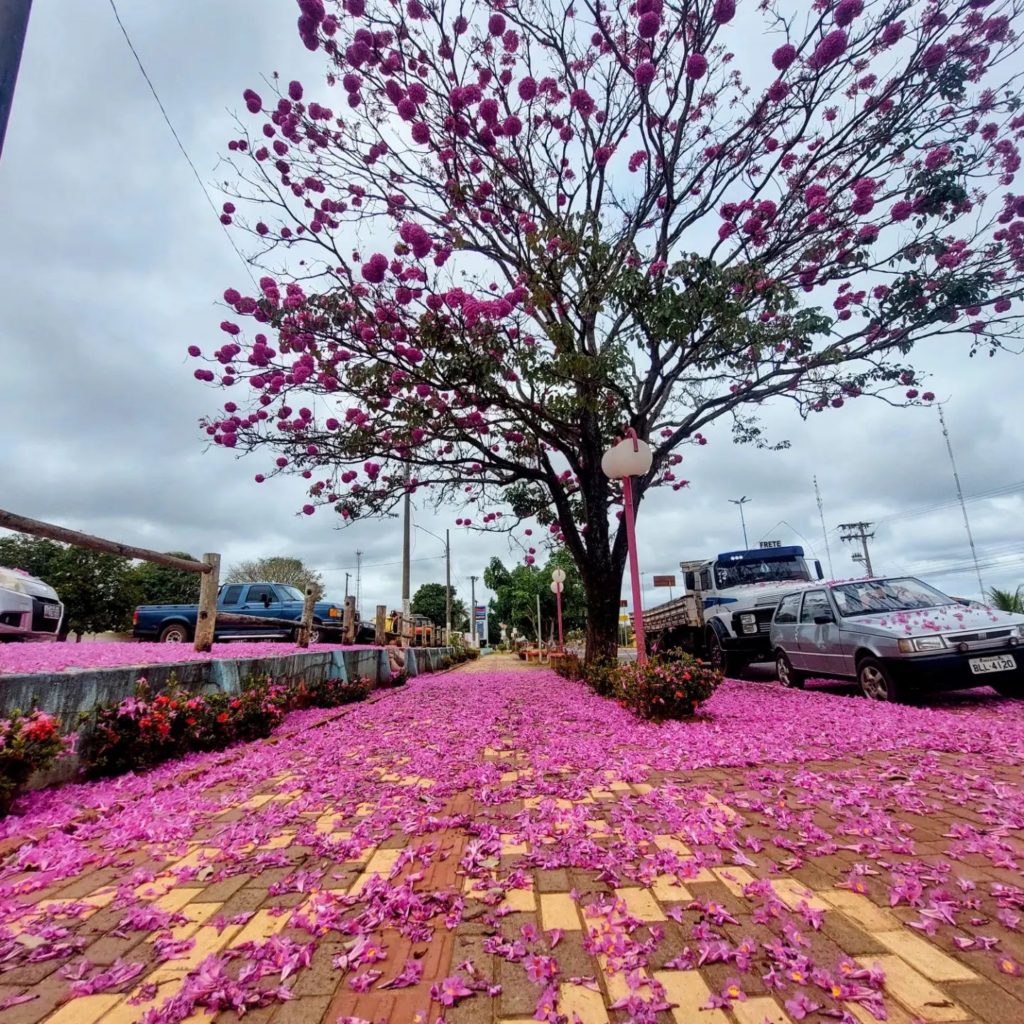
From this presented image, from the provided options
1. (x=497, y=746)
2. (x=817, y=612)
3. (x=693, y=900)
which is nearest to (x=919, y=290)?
(x=817, y=612)

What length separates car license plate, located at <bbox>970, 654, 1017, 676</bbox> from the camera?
6.00 metres

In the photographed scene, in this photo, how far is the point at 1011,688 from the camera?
21.0 feet

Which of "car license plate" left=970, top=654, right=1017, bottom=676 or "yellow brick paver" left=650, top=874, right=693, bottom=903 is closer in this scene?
"yellow brick paver" left=650, top=874, right=693, bottom=903

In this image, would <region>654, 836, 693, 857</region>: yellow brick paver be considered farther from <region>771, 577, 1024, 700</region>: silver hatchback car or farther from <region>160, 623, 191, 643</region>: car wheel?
<region>160, 623, 191, 643</region>: car wheel

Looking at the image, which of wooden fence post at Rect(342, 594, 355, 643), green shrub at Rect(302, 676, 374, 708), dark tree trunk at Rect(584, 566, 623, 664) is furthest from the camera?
wooden fence post at Rect(342, 594, 355, 643)

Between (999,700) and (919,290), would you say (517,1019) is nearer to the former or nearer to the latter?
Result: (999,700)

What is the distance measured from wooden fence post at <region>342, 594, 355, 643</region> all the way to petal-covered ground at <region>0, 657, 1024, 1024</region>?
764 cm

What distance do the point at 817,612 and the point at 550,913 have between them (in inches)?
297

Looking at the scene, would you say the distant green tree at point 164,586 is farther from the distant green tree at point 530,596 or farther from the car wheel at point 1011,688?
the car wheel at point 1011,688

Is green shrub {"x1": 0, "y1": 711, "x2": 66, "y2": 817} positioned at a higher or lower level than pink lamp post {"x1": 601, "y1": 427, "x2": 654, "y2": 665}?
lower

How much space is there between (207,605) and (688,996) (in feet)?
20.9

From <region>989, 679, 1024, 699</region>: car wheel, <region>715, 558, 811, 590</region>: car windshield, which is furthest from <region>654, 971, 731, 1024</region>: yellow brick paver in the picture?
<region>715, 558, 811, 590</region>: car windshield

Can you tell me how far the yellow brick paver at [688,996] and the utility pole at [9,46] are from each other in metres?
3.70

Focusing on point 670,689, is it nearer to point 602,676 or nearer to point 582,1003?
point 602,676
